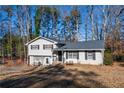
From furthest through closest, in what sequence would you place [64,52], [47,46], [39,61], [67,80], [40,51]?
1. [39,61]
2. [40,51]
3. [47,46]
4. [64,52]
5. [67,80]

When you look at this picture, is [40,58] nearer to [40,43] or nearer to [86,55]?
[40,43]

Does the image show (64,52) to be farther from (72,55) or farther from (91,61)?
(91,61)

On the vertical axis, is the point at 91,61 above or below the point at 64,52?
below

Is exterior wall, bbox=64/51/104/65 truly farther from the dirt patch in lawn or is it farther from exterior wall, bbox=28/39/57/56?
the dirt patch in lawn

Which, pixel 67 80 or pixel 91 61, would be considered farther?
pixel 91 61

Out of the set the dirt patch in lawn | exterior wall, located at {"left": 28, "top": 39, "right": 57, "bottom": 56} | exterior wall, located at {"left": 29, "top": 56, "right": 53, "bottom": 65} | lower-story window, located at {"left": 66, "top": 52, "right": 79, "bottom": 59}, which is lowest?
the dirt patch in lawn

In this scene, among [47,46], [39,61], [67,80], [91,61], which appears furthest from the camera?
[39,61]

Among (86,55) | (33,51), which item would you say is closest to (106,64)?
(86,55)

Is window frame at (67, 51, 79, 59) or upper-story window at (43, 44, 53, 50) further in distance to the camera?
upper-story window at (43, 44, 53, 50)

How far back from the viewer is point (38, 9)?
4831cm

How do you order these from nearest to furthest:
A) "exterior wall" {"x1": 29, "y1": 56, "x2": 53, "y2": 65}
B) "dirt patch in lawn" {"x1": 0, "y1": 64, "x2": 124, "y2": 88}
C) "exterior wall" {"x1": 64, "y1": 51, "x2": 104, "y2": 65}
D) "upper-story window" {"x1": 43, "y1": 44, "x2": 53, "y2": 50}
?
"dirt patch in lawn" {"x1": 0, "y1": 64, "x2": 124, "y2": 88} < "exterior wall" {"x1": 64, "y1": 51, "x2": 104, "y2": 65} < "upper-story window" {"x1": 43, "y1": 44, "x2": 53, "y2": 50} < "exterior wall" {"x1": 29, "y1": 56, "x2": 53, "y2": 65}

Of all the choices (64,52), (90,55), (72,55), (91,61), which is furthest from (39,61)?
(91,61)

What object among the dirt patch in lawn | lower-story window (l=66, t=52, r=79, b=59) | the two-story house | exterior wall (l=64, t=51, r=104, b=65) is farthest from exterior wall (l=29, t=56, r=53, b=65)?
the dirt patch in lawn

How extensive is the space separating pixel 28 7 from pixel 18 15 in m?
2.63
